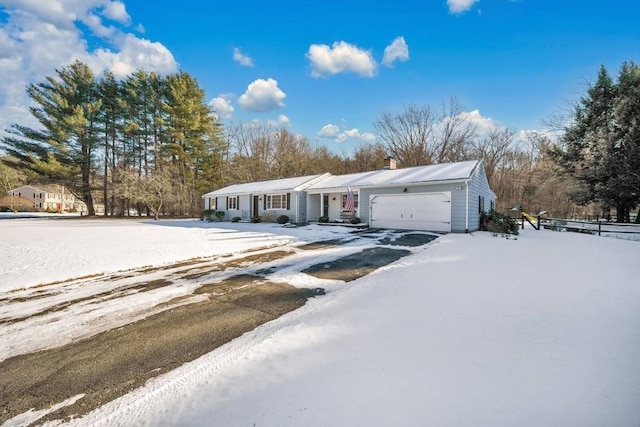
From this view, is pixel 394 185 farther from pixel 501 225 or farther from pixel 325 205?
pixel 325 205

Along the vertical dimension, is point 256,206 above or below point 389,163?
below

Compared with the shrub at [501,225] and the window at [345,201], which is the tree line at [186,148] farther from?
the window at [345,201]

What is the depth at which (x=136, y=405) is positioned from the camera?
2041 millimetres

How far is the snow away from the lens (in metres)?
1.89

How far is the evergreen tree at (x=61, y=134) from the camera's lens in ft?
85.9

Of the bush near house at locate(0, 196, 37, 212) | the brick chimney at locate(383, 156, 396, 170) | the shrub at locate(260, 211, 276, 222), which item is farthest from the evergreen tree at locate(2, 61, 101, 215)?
the brick chimney at locate(383, 156, 396, 170)

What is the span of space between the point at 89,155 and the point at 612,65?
4371 centimetres

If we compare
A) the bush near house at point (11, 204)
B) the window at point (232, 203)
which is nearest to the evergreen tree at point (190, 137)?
the window at point (232, 203)

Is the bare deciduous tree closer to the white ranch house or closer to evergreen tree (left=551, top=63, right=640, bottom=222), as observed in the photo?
evergreen tree (left=551, top=63, right=640, bottom=222)

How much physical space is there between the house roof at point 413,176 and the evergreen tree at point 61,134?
24.6 m

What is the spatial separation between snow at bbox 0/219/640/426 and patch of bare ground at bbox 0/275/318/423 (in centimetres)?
18

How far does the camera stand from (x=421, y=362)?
2.48 meters

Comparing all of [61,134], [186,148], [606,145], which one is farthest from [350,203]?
[61,134]

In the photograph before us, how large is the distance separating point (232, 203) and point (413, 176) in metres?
14.7
